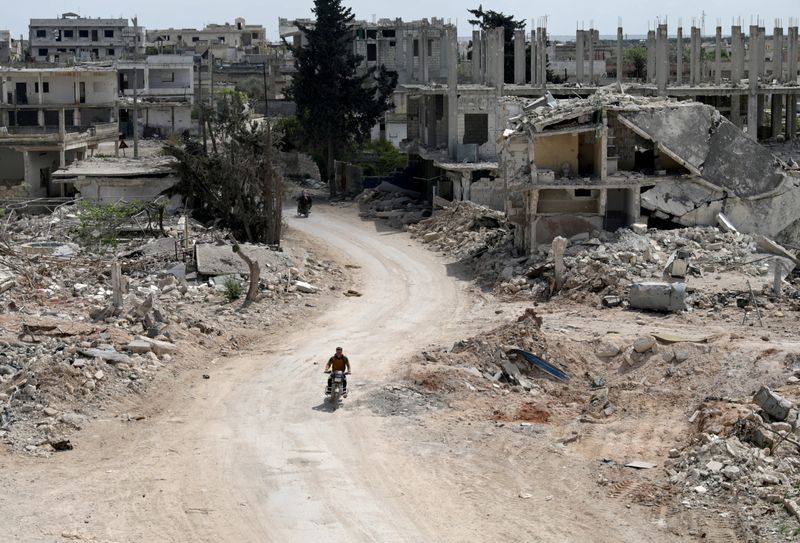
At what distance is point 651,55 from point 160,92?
31257 mm

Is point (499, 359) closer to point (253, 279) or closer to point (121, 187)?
point (253, 279)

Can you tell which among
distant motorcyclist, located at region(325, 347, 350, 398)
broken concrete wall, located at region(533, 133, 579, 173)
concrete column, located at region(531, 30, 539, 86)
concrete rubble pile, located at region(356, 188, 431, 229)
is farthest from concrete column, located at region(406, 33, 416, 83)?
distant motorcyclist, located at region(325, 347, 350, 398)

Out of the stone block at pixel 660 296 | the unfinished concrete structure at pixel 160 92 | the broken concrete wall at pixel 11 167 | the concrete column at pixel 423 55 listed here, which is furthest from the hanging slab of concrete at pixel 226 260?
the unfinished concrete structure at pixel 160 92

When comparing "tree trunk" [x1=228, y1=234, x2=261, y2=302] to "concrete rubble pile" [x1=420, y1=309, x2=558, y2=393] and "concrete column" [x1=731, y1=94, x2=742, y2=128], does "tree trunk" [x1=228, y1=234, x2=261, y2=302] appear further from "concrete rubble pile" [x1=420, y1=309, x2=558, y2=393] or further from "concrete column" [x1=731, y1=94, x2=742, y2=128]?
"concrete column" [x1=731, y1=94, x2=742, y2=128]

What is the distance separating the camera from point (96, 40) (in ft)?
306

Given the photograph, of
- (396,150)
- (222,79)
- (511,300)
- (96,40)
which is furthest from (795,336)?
(96,40)

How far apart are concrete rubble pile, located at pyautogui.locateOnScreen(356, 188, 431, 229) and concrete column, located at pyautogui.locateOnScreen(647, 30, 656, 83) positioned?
13040 mm

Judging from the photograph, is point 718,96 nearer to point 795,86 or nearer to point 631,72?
point 795,86

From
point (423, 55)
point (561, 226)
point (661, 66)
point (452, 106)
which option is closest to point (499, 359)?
point (561, 226)

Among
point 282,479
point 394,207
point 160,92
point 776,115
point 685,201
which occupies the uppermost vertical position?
point 160,92

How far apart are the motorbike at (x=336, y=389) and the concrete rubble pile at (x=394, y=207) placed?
77.6 feet

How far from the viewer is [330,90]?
2088 inches

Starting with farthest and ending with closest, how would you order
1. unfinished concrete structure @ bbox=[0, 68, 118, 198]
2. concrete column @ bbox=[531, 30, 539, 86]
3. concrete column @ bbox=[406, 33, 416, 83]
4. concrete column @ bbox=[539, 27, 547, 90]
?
1. unfinished concrete structure @ bbox=[0, 68, 118, 198]
2. concrete column @ bbox=[406, 33, 416, 83]
3. concrete column @ bbox=[531, 30, 539, 86]
4. concrete column @ bbox=[539, 27, 547, 90]

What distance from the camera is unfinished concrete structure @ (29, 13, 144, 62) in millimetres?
91938
